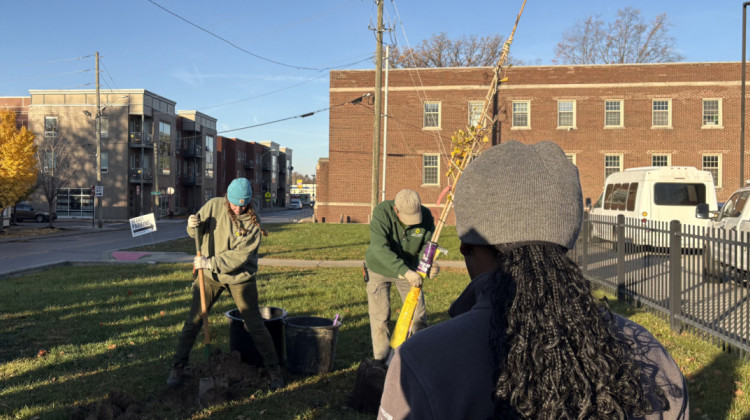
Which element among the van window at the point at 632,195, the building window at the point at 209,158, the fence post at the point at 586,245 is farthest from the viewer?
the building window at the point at 209,158

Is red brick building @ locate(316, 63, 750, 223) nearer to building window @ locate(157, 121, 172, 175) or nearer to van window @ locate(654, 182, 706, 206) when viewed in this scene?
van window @ locate(654, 182, 706, 206)

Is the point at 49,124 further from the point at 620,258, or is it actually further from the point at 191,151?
the point at 620,258

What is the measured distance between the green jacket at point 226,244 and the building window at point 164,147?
163 feet

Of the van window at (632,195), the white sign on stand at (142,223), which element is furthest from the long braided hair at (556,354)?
the van window at (632,195)

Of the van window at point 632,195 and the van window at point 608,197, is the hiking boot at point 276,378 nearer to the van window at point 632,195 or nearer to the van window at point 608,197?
the van window at point 632,195

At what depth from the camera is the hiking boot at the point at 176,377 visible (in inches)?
210

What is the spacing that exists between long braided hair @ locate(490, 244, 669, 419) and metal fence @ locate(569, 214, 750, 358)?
6.01 m

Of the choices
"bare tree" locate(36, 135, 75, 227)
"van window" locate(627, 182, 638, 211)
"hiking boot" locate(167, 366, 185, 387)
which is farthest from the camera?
"bare tree" locate(36, 135, 75, 227)

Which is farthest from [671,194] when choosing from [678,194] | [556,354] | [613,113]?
[613,113]

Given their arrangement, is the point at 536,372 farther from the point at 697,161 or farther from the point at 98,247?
the point at 697,161

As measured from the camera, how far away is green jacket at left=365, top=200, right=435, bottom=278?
5582 mm

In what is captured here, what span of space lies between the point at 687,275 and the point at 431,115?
30455 mm

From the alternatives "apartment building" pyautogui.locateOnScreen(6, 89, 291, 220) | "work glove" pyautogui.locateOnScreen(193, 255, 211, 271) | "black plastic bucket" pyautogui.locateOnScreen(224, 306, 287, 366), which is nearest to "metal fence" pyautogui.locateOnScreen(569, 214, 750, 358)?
"black plastic bucket" pyautogui.locateOnScreen(224, 306, 287, 366)

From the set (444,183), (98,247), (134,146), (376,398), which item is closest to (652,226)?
(376,398)
